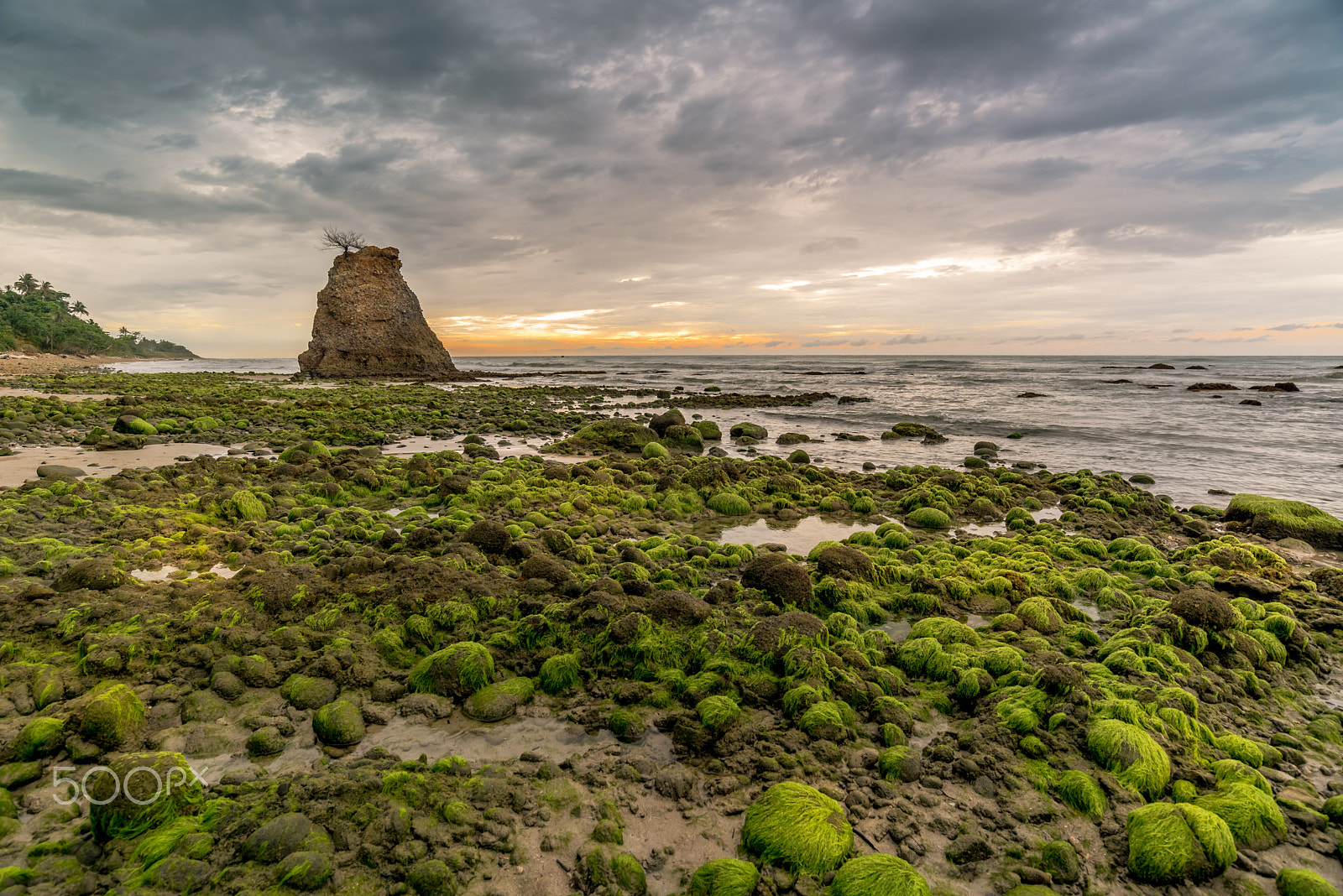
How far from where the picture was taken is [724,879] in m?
2.70

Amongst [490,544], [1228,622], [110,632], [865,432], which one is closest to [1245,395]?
[865,432]

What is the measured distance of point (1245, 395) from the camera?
33031mm

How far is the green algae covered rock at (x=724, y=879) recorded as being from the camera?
2.68 metres

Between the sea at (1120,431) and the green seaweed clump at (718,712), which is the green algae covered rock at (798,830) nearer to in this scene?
the green seaweed clump at (718,712)

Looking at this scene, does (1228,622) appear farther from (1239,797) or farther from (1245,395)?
(1245,395)

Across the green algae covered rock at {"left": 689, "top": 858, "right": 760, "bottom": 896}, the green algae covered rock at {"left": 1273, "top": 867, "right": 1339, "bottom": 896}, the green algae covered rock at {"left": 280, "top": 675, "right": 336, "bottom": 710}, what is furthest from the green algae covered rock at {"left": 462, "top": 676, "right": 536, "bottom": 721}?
the green algae covered rock at {"left": 1273, "top": 867, "right": 1339, "bottom": 896}

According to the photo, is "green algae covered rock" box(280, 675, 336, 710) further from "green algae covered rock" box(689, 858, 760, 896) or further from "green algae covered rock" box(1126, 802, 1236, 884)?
"green algae covered rock" box(1126, 802, 1236, 884)

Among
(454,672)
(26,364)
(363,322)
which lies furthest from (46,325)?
(454,672)

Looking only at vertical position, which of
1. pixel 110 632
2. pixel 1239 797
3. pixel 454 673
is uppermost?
pixel 110 632

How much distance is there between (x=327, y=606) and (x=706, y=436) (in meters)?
13.2

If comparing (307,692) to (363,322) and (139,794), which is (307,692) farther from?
(363,322)

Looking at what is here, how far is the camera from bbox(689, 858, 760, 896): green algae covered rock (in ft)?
8.79

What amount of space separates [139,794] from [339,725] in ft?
3.16

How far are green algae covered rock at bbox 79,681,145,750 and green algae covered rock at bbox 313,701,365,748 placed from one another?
100 cm
